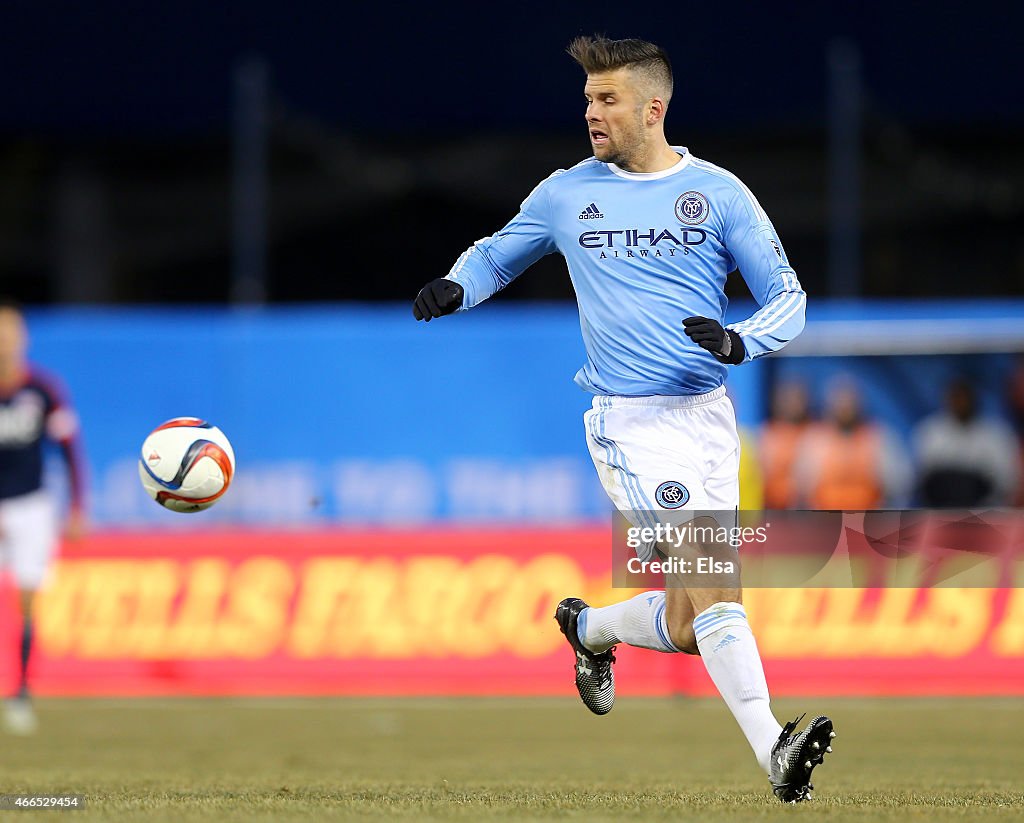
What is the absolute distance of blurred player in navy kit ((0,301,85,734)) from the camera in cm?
1184

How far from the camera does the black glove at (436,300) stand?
675 cm

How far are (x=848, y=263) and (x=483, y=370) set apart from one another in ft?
11.4

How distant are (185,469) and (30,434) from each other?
4.93 metres

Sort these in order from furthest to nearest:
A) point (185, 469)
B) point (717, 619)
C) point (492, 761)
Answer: point (492, 761)
point (185, 469)
point (717, 619)

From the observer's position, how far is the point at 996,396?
50.4ft

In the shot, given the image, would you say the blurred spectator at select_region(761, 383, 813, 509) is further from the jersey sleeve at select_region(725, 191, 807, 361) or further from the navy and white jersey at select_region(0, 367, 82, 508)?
the jersey sleeve at select_region(725, 191, 807, 361)

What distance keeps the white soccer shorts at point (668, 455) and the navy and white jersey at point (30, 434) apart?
245 inches

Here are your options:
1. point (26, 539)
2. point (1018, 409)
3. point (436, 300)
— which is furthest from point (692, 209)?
point (1018, 409)

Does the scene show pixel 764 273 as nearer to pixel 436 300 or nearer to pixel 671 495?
pixel 671 495

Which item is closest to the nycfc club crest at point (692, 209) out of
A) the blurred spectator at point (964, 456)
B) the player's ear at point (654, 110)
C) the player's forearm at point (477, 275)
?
the player's ear at point (654, 110)

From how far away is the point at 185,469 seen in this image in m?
7.45

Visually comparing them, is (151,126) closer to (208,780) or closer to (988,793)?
(208,780)

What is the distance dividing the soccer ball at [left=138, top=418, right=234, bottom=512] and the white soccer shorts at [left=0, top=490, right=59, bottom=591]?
4580 mm

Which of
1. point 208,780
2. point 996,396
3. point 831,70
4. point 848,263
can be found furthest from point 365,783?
point 831,70
